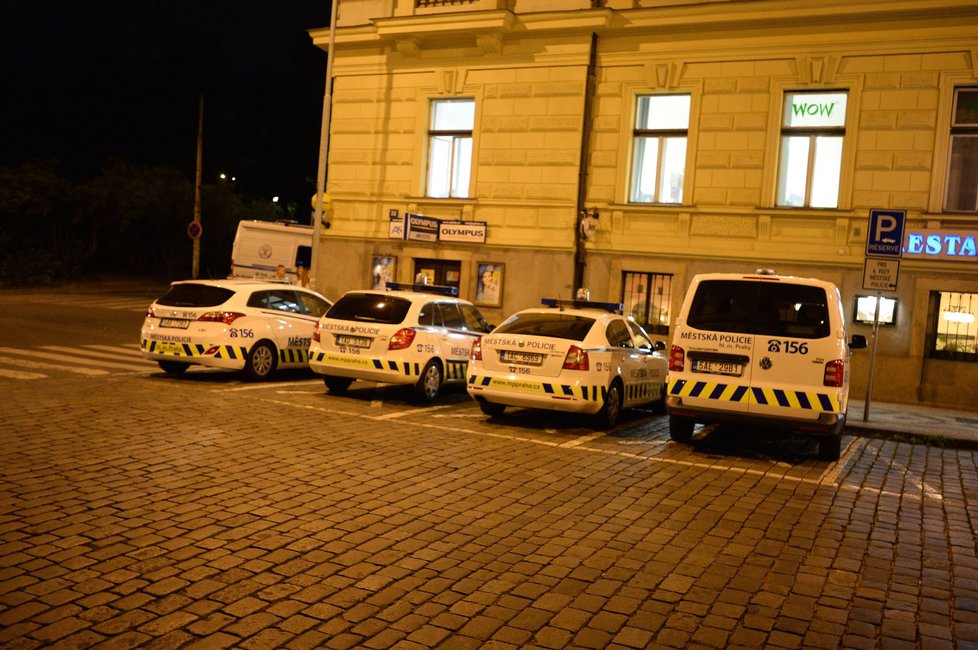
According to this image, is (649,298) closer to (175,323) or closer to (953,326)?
(953,326)

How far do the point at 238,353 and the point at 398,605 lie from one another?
960 cm

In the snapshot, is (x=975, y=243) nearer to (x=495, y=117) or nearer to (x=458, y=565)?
(x=495, y=117)

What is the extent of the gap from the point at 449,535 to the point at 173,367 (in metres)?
9.89

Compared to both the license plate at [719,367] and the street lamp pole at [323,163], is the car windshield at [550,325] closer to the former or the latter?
the license plate at [719,367]

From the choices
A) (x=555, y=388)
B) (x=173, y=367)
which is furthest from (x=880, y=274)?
(x=173, y=367)

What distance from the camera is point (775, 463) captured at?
10.2 meters

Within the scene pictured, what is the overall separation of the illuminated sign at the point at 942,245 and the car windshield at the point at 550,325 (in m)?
8.44

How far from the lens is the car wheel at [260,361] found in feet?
46.4

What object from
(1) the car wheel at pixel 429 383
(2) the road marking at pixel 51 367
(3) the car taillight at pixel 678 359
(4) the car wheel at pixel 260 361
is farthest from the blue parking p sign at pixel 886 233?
(2) the road marking at pixel 51 367

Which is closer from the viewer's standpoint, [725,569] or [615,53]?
[725,569]

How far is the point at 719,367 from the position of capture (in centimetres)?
1041

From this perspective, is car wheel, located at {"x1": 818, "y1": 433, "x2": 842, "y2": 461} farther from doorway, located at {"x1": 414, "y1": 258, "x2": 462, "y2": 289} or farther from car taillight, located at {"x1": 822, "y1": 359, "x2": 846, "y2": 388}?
doorway, located at {"x1": 414, "y1": 258, "x2": 462, "y2": 289}

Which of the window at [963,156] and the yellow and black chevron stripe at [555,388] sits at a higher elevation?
the window at [963,156]

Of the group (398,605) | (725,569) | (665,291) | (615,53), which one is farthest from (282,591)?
(615,53)
